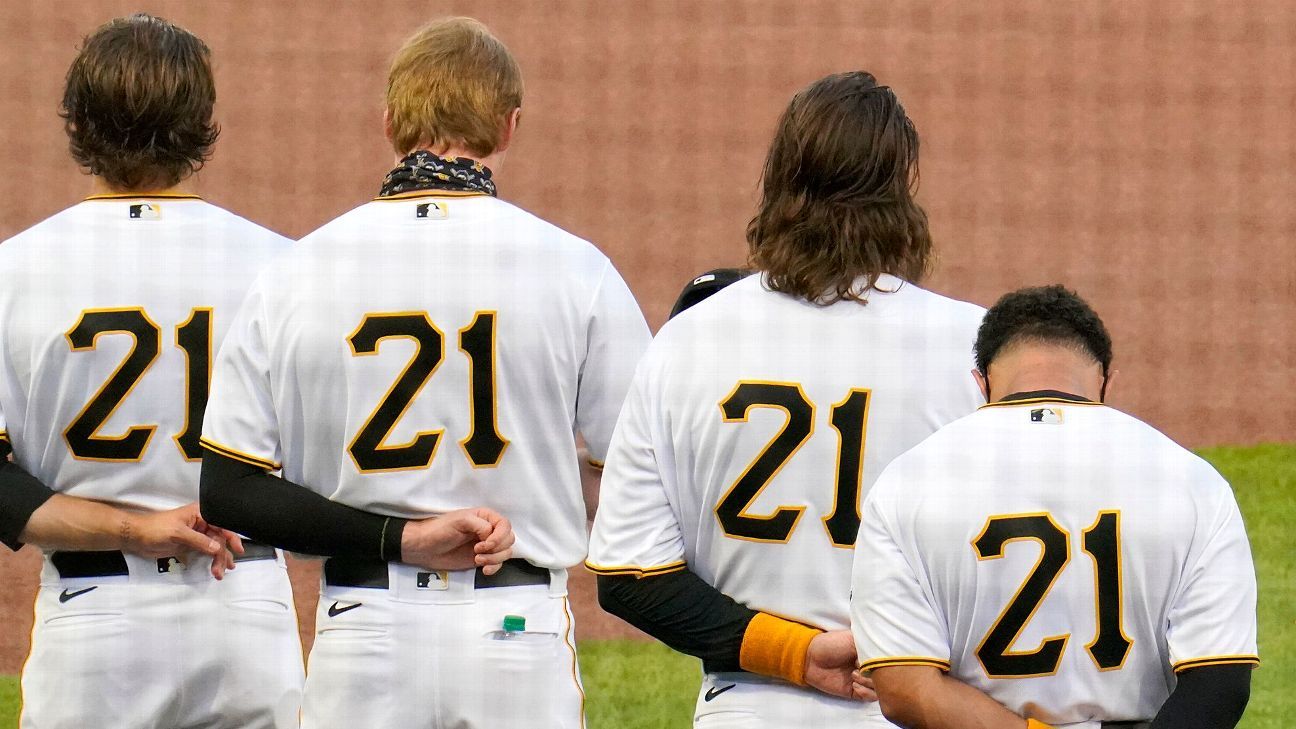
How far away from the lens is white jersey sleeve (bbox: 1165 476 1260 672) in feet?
6.88

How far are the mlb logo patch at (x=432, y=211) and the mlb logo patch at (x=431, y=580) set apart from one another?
1.78 feet

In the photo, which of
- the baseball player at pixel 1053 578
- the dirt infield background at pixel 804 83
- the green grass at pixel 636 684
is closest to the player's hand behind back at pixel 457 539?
the baseball player at pixel 1053 578

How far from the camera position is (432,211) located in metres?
2.51

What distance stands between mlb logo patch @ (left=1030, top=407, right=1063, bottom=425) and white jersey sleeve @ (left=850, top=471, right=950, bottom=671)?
22cm

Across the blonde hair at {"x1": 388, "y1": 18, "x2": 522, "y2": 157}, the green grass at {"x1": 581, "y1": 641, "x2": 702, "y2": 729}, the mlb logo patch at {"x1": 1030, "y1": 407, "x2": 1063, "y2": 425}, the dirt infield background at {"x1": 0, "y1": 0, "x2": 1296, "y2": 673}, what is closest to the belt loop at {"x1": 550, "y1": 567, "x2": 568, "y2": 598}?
the blonde hair at {"x1": 388, "y1": 18, "x2": 522, "y2": 157}

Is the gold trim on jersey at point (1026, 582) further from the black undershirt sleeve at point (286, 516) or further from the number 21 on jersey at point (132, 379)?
the number 21 on jersey at point (132, 379)

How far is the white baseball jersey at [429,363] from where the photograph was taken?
2.43m

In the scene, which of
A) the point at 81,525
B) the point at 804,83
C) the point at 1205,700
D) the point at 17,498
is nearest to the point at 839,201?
the point at 1205,700

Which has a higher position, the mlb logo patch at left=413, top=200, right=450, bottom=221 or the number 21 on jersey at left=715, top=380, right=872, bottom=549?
the mlb logo patch at left=413, top=200, right=450, bottom=221

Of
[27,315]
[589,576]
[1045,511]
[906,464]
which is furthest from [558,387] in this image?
[589,576]

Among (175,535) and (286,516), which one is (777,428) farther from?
(175,535)

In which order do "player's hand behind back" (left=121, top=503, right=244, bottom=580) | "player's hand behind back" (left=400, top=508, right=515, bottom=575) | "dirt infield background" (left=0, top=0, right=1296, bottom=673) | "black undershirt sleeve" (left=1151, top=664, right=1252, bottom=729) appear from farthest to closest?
"dirt infield background" (left=0, top=0, right=1296, bottom=673)
"player's hand behind back" (left=121, top=503, right=244, bottom=580)
"player's hand behind back" (left=400, top=508, right=515, bottom=575)
"black undershirt sleeve" (left=1151, top=664, right=1252, bottom=729)

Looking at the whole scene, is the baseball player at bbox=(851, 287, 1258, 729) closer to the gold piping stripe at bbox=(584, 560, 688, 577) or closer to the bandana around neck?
the gold piping stripe at bbox=(584, 560, 688, 577)

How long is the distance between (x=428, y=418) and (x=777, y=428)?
1.75ft
